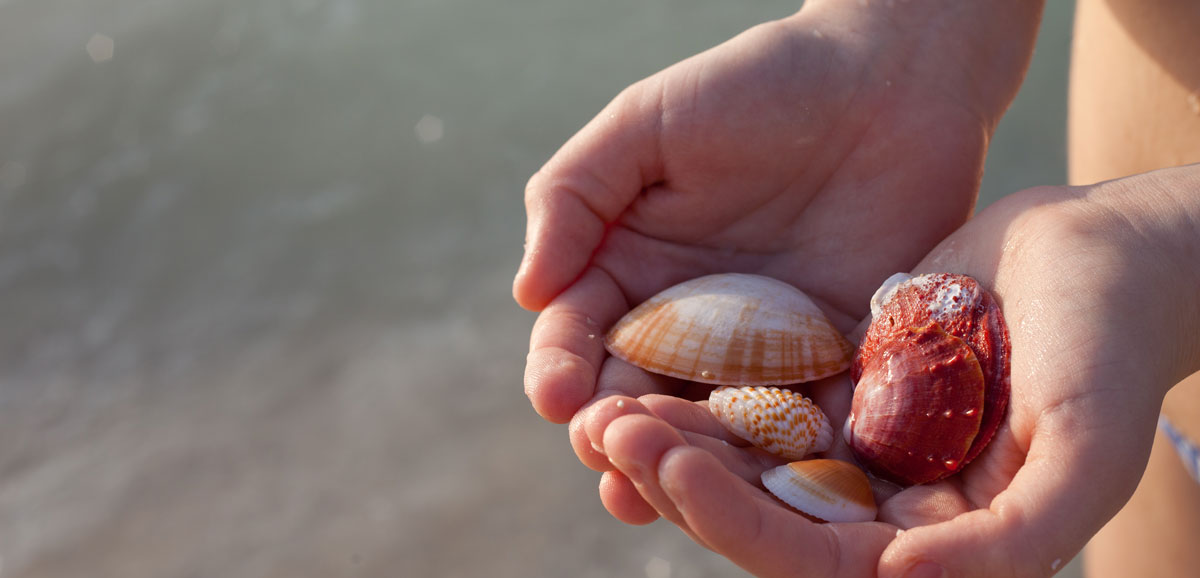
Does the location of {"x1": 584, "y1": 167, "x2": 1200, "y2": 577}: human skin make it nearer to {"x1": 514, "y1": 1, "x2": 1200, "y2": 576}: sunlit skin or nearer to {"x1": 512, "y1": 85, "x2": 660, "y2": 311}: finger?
{"x1": 514, "y1": 1, "x2": 1200, "y2": 576}: sunlit skin

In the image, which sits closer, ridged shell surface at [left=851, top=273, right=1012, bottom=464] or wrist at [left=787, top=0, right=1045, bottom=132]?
ridged shell surface at [left=851, top=273, right=1012, bottom=464]

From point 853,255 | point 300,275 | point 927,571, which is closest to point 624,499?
point 927,571

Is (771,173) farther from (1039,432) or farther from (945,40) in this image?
(1039,432)

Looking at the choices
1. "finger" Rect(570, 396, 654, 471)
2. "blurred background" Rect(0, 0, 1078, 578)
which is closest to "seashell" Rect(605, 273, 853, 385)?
"finger" Rect(570, 396, 654, 471)

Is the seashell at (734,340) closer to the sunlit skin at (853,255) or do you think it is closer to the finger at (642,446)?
the sunlit skin at (853,255)

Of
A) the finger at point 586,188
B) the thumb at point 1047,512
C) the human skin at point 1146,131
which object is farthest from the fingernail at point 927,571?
the human skin at point 1146,131

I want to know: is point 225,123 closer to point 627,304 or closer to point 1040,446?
point 627,304

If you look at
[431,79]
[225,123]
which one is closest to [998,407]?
[431,79]
